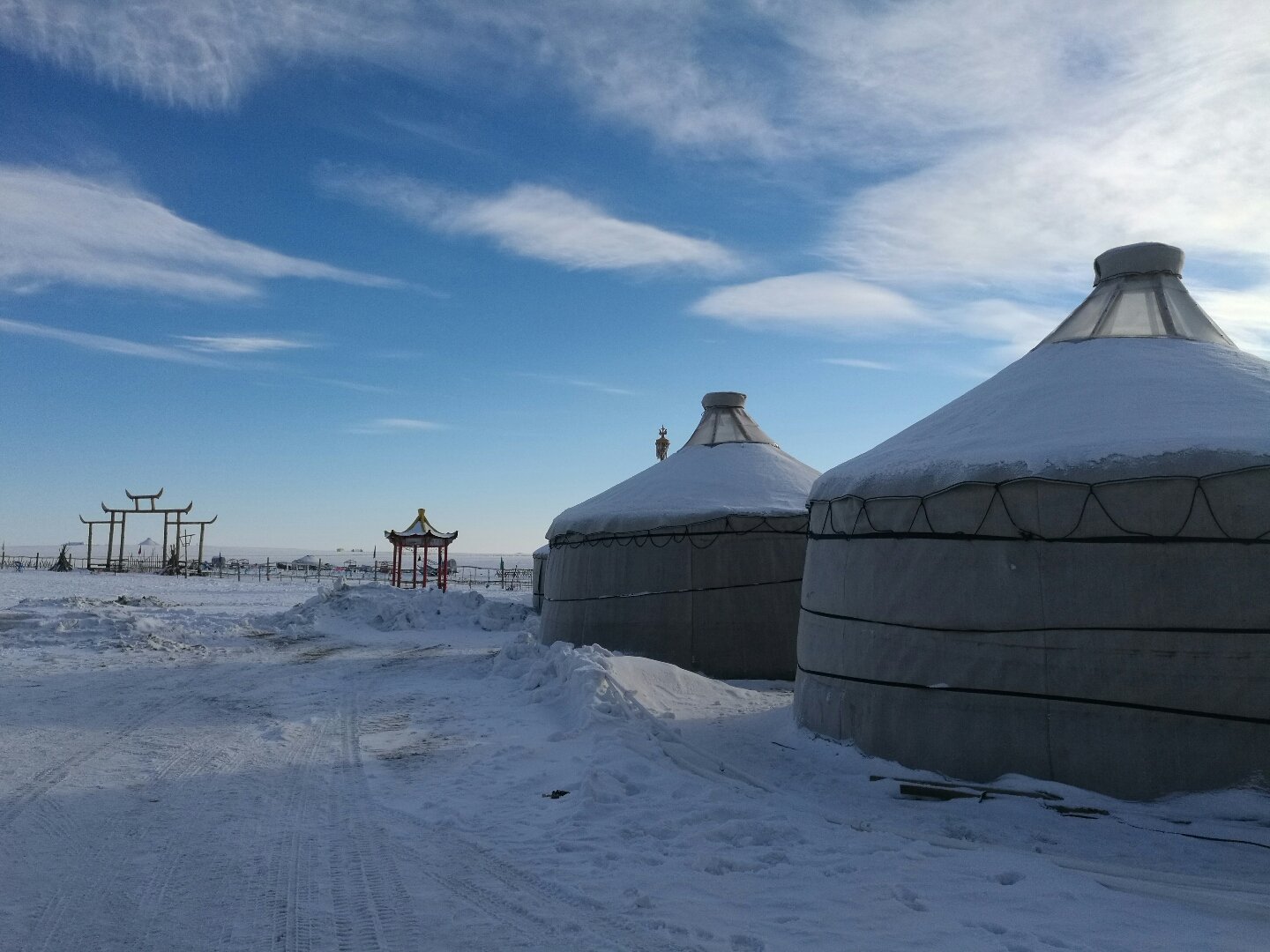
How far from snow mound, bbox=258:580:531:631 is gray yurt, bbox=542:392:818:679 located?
21.9 feet

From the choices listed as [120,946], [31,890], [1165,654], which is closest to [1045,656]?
[1165,654]

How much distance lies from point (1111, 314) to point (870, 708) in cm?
364

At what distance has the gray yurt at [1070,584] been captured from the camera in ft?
13.9

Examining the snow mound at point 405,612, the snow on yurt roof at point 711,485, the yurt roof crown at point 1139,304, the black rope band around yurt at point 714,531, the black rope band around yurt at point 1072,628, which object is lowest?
the snow mound at point 405,612

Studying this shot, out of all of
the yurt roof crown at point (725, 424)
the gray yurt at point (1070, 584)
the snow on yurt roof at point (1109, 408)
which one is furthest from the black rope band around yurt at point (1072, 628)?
the yurt roof crown at point (725, 424)

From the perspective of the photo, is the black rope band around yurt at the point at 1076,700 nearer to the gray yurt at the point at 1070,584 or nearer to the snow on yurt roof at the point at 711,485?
the gray yurt at the point at 1070,584

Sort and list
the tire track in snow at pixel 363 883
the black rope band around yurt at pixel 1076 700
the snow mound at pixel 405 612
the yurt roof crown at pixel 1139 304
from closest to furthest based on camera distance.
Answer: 1. the tire track in snow at pixel 363 883
2. the black rope band around yurt at pixel 1076 700
3. the yurt roof crown at pixel 1139 304
4. the snow mound at pixel 405 612

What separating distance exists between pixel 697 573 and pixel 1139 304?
476 centimetres

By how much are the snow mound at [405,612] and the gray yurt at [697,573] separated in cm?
668

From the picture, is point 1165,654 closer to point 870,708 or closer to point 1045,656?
point 1045,656

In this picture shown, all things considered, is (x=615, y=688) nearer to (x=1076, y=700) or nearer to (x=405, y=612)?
(x=1076, y=700)

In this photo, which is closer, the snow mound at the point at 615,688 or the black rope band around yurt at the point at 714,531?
the snow mound at the point at 615,688

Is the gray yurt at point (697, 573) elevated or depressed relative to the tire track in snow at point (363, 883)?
elevated

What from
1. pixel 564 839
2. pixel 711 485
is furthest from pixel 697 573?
pixel 564 839
